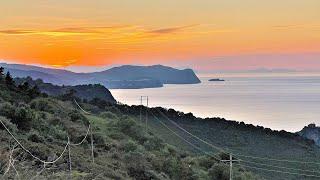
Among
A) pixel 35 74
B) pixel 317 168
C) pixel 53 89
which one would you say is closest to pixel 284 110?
A: pixel 53 89

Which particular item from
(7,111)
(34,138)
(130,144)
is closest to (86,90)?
(130,144)

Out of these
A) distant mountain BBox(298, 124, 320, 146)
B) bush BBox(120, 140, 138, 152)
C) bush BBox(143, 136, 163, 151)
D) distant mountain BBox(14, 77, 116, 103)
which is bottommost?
distant mountain BBox(298, 124, 320, 146)

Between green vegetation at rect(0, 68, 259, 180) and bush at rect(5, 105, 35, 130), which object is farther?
bush at rect(5, 105, 35, 130)

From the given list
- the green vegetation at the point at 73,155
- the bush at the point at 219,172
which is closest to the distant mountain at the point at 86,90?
Result: the green vegetation at the point at 73,155

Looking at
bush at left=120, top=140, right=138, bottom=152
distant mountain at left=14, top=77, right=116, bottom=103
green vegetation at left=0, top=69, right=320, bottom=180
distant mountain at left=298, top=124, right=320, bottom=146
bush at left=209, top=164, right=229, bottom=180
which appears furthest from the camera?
distant mountain at left=14, top=77, right=116, bottom=103

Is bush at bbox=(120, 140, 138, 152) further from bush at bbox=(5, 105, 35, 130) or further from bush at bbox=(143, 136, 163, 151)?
bush at bbox=(5, 105, 35, 130)

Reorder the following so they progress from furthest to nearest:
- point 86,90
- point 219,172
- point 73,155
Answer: point 86,90
point 219,172
point 73,155

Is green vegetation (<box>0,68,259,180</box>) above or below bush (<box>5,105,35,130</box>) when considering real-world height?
below

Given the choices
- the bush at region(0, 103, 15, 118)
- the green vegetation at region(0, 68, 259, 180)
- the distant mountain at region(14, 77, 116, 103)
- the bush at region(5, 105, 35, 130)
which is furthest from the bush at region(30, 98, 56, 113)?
the distant mountain at region(14, 77, 116, 103)

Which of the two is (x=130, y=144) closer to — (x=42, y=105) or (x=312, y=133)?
(x=42, y=105)

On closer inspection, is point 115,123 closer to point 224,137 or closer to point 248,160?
point 248,160

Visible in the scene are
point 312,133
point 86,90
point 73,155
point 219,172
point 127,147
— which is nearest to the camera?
point 73,155

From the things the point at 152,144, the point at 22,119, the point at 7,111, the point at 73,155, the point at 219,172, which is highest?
the point at 7,111

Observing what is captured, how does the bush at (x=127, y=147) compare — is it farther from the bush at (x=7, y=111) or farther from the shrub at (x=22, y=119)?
the bush at (x=7, y=111)
